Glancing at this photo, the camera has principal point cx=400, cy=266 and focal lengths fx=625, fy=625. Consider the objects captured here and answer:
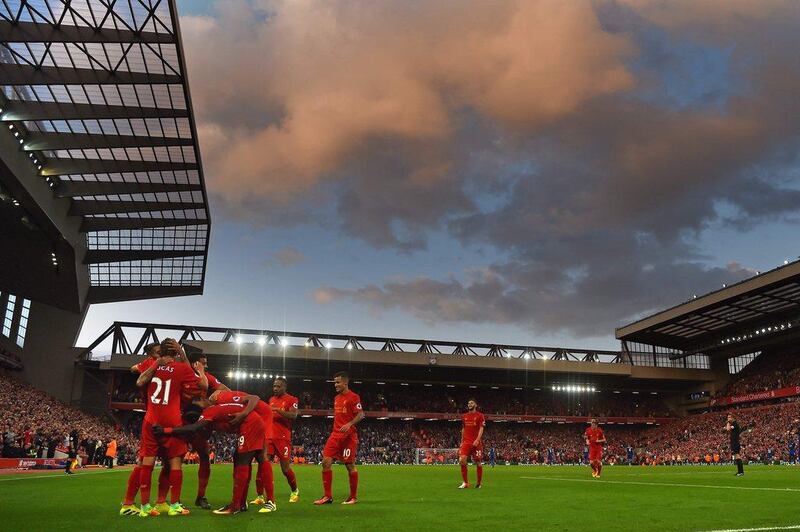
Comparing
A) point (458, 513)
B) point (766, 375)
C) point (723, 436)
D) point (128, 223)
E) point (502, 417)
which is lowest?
point (458, 513)

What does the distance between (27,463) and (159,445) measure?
2373 centimetres

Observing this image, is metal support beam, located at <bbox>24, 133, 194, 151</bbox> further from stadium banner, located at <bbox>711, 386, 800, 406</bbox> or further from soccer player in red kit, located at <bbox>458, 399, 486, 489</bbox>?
stadium banner, located at <bbox>711, 386, 800, 406</bbox>

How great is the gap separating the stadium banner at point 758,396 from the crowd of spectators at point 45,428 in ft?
185

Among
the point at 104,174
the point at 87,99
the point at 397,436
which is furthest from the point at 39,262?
the point at 397,436

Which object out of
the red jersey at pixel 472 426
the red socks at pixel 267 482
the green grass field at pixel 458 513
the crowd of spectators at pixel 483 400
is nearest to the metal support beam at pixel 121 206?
the crowd of spectators at pixel 483 400

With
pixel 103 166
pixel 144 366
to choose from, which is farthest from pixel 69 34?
pixel 144 366

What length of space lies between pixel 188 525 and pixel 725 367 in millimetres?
79076

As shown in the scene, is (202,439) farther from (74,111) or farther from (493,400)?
(493,400)

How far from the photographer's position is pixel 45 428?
133 ft

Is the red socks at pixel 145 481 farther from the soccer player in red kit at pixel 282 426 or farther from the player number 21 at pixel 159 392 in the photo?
the soccer player in red kit at pixel 282 426

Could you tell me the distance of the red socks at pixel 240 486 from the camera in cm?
892

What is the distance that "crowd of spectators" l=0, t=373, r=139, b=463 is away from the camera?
32188 mm

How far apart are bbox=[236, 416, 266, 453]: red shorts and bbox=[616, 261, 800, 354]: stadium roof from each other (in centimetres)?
5135

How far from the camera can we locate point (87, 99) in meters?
31.7
